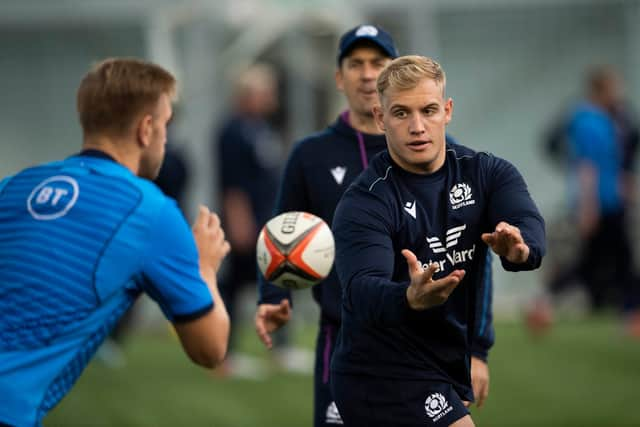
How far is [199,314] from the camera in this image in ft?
13.8

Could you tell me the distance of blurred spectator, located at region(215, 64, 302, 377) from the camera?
10.8m

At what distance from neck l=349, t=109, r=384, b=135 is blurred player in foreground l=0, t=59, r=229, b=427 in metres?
1.47

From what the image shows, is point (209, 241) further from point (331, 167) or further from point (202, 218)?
point (331, 167)

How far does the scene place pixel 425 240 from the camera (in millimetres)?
4414

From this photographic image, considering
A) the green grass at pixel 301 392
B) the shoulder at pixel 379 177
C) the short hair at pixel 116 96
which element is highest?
the short hair at pixel 116 96

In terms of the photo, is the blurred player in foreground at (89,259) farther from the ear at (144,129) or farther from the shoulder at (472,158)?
the shoulder at (472,158)

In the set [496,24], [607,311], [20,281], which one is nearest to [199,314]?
[20,281]

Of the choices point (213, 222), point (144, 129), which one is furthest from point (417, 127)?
point (144, 129)

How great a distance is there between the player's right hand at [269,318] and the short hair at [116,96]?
137 centimetres

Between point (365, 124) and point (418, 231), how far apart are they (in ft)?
4.23

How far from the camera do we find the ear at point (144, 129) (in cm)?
438

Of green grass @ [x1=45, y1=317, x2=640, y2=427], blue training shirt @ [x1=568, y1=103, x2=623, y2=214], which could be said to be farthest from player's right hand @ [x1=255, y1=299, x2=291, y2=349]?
blue training shirt @ [x1=568, y1=103, x2=623, y2=214]

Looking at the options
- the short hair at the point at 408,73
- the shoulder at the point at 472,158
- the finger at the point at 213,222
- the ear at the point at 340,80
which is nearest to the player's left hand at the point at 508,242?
the shoulder at the point at 472,158

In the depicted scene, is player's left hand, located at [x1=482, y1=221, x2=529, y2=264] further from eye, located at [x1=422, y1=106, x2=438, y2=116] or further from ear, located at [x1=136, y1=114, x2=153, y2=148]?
ear, located at [x1=136, y1=114, x2=153, y2=148]
